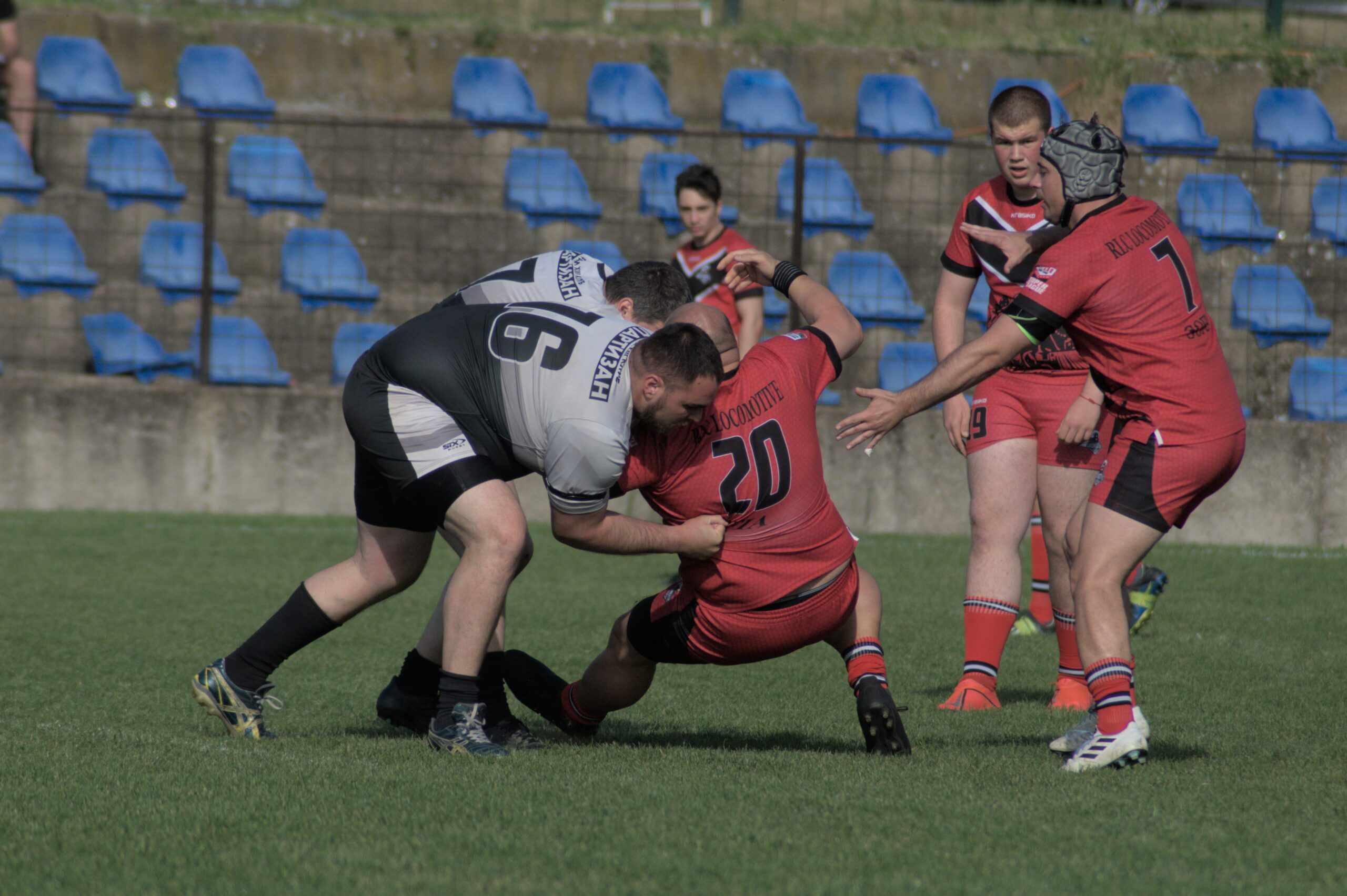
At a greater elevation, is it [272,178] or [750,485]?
[272,178]

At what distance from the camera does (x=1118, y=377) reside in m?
4.08

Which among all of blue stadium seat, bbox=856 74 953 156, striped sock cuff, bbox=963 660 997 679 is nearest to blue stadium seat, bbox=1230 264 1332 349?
blue stadium seat, bbox=856 74 953 156

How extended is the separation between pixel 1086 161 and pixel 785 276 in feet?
3.49

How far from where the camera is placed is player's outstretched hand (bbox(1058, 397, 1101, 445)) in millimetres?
5121

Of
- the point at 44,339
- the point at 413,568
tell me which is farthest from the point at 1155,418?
the point at 44,339

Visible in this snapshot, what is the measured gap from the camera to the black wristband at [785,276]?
15.2 feet

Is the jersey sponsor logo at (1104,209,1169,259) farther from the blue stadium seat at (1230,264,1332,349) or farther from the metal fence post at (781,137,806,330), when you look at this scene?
the blue stadium seat at (1230,264,1332,349)

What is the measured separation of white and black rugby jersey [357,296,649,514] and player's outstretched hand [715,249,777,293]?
21.7 inches

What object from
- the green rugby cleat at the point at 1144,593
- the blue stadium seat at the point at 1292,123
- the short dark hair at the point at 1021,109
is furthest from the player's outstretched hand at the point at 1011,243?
the blue stadium seat at the point at 1292,123

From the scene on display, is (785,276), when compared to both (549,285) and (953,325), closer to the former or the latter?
(549,285)

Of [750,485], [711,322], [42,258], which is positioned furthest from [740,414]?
[42,258]

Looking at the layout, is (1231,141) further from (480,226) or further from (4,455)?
(4,455)

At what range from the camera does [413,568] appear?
4.53m

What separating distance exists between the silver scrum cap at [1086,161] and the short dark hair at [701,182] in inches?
147
